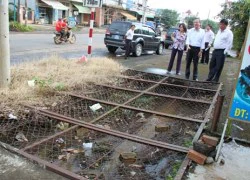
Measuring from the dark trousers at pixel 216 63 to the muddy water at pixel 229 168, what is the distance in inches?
173

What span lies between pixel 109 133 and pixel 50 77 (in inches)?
118

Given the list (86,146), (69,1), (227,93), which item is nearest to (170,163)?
(86,146)

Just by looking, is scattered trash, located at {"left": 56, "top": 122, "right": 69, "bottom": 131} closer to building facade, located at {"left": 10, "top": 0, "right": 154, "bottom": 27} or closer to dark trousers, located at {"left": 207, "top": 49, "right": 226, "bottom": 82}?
dark trousers, located at {"left": 207, "top": 49, "right": 226, "bottom": 82}

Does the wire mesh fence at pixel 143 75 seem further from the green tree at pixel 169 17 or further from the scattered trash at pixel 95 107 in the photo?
the green tree at pixel 169 17

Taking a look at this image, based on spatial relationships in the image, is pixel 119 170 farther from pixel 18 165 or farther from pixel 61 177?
pixel 18 165

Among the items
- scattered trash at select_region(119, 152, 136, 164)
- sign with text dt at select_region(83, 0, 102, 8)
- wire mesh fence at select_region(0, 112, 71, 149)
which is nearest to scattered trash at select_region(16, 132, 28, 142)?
wire mesh fence at select_region(0, 112, 71, 149)

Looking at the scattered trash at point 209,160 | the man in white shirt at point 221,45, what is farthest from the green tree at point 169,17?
the scattered trash at point 209,160

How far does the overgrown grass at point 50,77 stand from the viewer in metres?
5.20

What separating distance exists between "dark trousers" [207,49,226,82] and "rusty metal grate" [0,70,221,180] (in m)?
2.22

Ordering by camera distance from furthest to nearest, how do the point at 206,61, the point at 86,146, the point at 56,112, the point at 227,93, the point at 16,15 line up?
the point at 16,15 < the point at 206,61 < the point at 227,93 < the point at 56,112 < the point at 86,146

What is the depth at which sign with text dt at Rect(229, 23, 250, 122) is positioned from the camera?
11.3ft

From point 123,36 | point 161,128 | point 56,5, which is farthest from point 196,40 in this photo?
point 56,5

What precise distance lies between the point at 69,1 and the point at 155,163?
4064 cm

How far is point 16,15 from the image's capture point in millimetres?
28453
